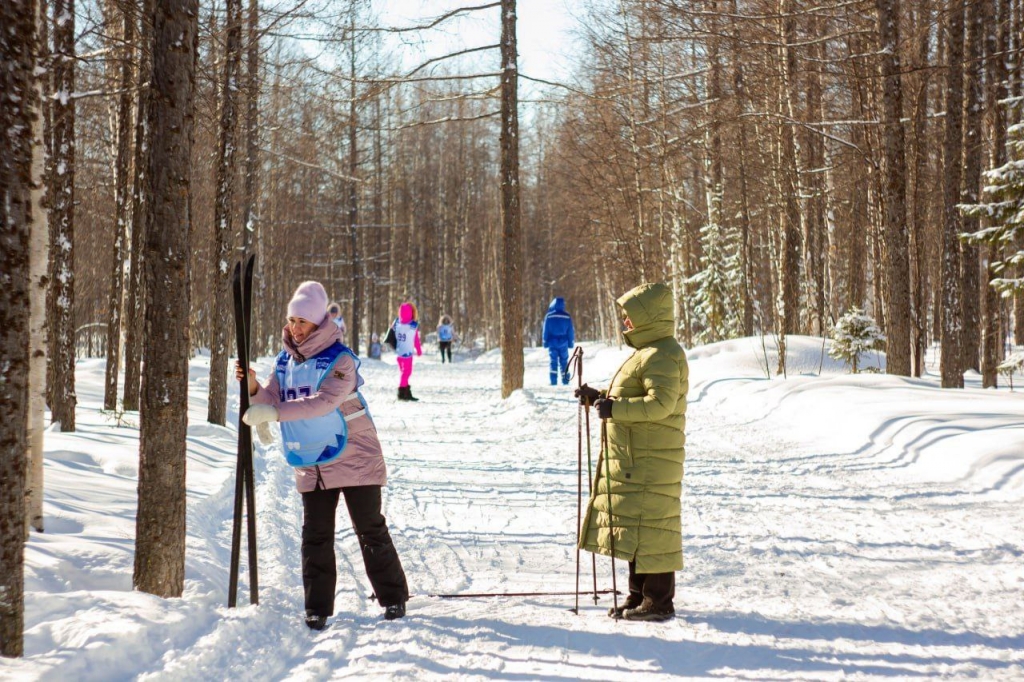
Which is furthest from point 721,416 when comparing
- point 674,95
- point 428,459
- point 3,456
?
point 674,95

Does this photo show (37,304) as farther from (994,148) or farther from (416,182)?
(416,182)

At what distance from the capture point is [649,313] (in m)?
4.69

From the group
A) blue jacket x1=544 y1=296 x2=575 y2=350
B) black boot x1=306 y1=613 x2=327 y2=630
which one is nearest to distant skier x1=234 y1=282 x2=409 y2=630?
black boot x1=306 y1=613 x2=327 y2=630

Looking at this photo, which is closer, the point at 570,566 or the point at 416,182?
→ the point at 570,566

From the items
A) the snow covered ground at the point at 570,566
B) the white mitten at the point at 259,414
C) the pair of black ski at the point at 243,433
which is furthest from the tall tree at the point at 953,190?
the white mitten at the point at 259,414


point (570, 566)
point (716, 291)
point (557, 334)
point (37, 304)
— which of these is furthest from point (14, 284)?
point (716, 291)

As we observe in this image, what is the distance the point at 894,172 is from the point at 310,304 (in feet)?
36.9

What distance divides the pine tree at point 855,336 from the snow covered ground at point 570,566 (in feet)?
20.9

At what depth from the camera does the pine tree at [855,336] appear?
17.5 metres

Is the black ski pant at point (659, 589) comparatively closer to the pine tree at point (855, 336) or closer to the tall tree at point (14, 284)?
the tall tree at point (14, 284)

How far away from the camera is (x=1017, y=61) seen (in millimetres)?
18500

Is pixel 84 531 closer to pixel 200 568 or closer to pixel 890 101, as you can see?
pixel 200 568

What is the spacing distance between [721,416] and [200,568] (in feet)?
31.1

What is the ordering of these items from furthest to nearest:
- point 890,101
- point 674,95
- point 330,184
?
point 330,184 < point 674,95 < point 890,101
